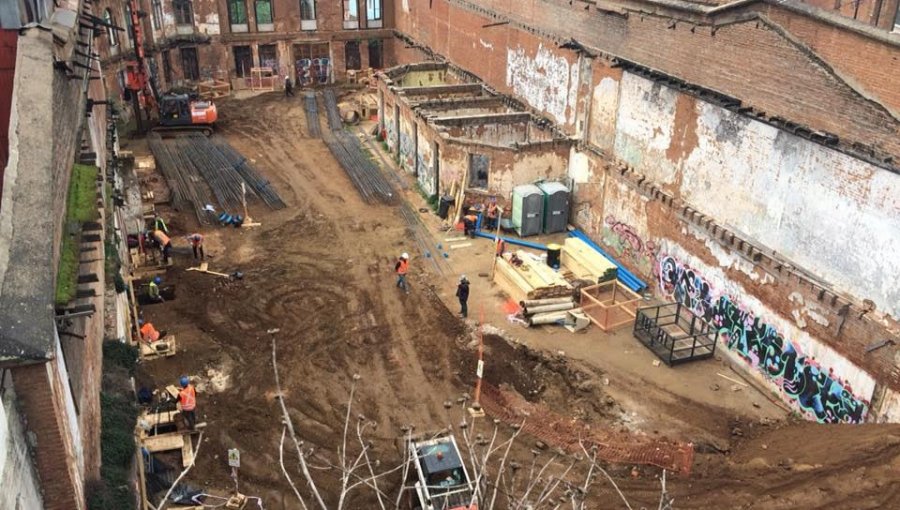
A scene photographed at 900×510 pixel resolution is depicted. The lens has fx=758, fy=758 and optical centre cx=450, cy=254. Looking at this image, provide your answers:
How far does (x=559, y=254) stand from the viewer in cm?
2542

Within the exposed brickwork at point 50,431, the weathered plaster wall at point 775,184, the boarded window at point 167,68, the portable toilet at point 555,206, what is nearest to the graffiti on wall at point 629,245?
the portable toilet at point 555,206

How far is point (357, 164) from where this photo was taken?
3503 centimetres

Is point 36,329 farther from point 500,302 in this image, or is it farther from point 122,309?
point 500,302

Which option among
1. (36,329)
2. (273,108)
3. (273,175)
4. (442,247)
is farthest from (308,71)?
(36,329)

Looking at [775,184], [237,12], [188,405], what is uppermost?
[237,12]

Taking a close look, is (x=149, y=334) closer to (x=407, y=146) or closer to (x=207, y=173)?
(x=207, y=173)

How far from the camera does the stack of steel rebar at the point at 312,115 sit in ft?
131

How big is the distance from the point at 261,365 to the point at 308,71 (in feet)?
110

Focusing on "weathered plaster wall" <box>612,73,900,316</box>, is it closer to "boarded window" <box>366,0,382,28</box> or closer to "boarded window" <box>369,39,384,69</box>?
"boarded window" <box>366,0,382,28</box>

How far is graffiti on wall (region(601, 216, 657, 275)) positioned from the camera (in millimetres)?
24391

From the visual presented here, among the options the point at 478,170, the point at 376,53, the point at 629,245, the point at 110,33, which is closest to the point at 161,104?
the point at 110,33

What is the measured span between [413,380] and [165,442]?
628cm

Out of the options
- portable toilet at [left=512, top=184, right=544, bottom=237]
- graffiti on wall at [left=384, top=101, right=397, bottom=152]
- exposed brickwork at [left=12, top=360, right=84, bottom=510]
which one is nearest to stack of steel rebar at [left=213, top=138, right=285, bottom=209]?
graffiti on wall at [left=384, top=101, right=397, bottom=152]

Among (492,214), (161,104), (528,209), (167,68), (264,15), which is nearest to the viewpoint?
(528,209)
